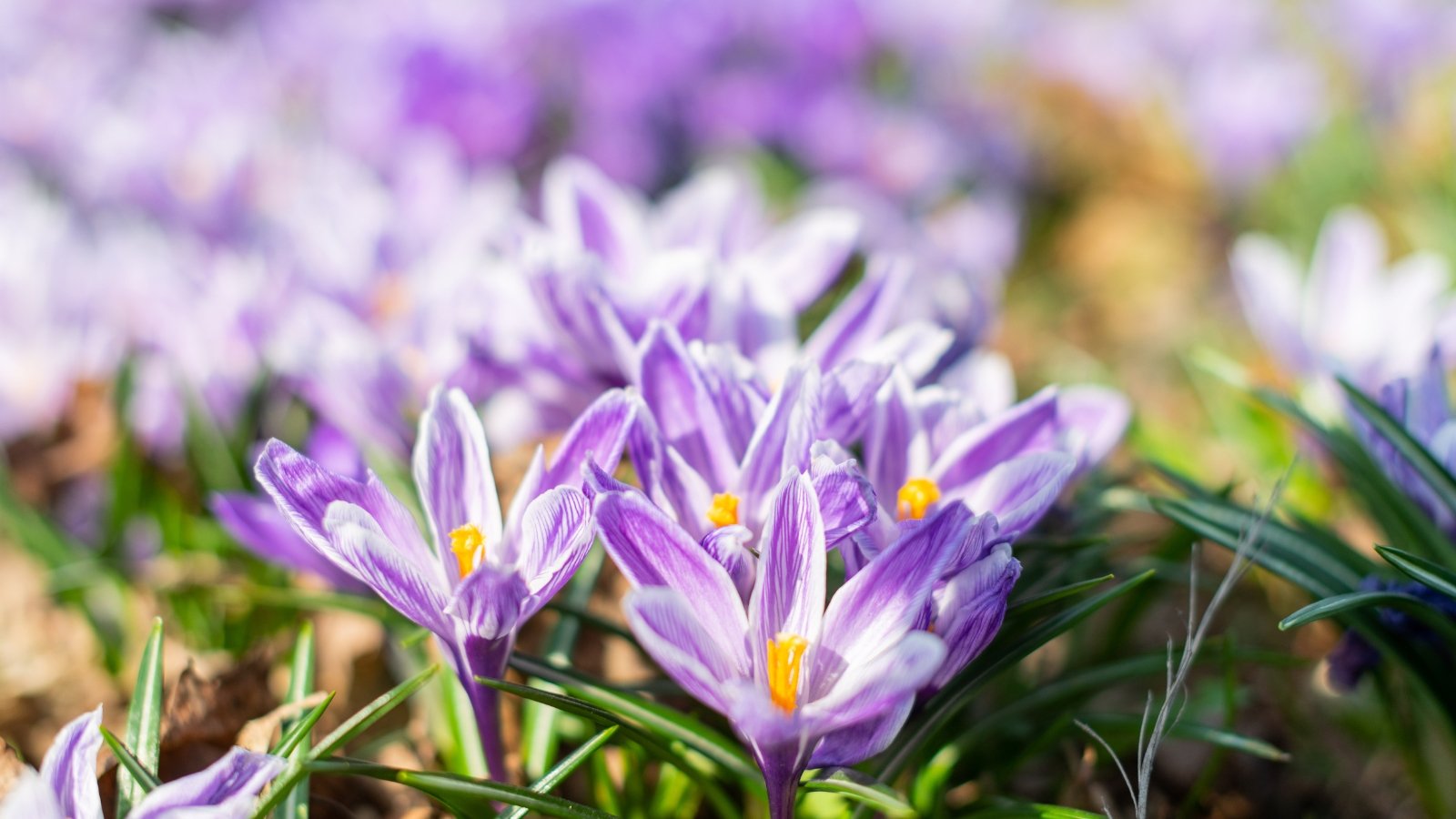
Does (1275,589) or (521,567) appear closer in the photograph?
(521,567)

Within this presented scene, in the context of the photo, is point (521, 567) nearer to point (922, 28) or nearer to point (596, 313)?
point (596, 313)

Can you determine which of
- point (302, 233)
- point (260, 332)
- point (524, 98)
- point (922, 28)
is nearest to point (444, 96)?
point (524, 98)

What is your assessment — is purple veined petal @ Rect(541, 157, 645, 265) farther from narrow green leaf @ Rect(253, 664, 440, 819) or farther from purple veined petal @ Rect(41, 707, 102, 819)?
purple veined petal @ Rect(41, 707, 102, 819)

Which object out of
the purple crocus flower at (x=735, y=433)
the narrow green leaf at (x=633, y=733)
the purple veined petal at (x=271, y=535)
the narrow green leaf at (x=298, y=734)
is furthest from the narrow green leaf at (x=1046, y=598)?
the purple veined petal at (x=271, y=535)

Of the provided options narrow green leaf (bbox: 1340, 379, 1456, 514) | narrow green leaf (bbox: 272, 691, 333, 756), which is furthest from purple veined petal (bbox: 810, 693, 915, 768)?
narrow green leaf (bbox: 1340, 379, 1456, 514)

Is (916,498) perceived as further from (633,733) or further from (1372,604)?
(1372,604)

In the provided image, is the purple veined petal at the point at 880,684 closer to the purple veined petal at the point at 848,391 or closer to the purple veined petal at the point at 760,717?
the purple veined petal at the point at 760,717

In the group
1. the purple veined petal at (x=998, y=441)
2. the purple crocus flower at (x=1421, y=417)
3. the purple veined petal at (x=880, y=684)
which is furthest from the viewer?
the purple crocus flower at (x=1421, y=417)
